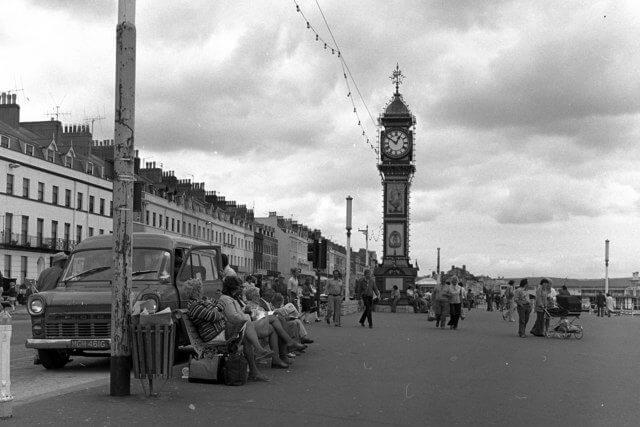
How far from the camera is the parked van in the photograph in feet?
39.7

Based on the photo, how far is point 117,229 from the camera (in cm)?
927

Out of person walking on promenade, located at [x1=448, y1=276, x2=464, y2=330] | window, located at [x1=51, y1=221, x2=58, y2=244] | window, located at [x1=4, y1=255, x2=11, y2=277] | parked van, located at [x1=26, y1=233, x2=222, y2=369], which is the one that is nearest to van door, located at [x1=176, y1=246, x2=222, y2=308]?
parked van, located at [x1=26, y1=233, x2=222, y2=369]

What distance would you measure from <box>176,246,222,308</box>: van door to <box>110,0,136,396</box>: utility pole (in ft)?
13.2

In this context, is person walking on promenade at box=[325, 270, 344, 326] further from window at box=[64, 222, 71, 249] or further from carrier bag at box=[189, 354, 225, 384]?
window at box=[64, 222, 71, 249]

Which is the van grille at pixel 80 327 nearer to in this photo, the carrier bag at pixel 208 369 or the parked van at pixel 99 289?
the parked van at pixel 99 289

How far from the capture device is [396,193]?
56.4 m

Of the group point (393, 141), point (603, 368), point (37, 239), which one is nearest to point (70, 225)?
point (37, 239)

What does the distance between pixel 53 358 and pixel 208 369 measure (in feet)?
10.7

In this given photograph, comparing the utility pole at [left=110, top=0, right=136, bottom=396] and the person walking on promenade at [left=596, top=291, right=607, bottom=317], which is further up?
the utility pole at [left=110, top=0, right=136, bottom=396]

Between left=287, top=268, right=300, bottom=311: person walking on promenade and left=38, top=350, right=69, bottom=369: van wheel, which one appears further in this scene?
left=287, top=268, right=300, bottom=311: person walking on promenade

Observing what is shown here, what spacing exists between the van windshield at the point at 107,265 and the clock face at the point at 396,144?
147 feet

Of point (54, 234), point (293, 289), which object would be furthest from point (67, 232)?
point (293, 289)

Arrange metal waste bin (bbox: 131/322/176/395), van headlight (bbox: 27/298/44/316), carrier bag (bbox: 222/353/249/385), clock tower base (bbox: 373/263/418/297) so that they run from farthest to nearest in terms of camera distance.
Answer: clock tower base (bbox: 373/263/418/297) < van headlight (bbox: 27/298/44/316) < carrier bag (bbox: 222/353/249/385) < metal waste bin (bbox: 131/322/176/395)

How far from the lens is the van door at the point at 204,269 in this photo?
45.2 feet
